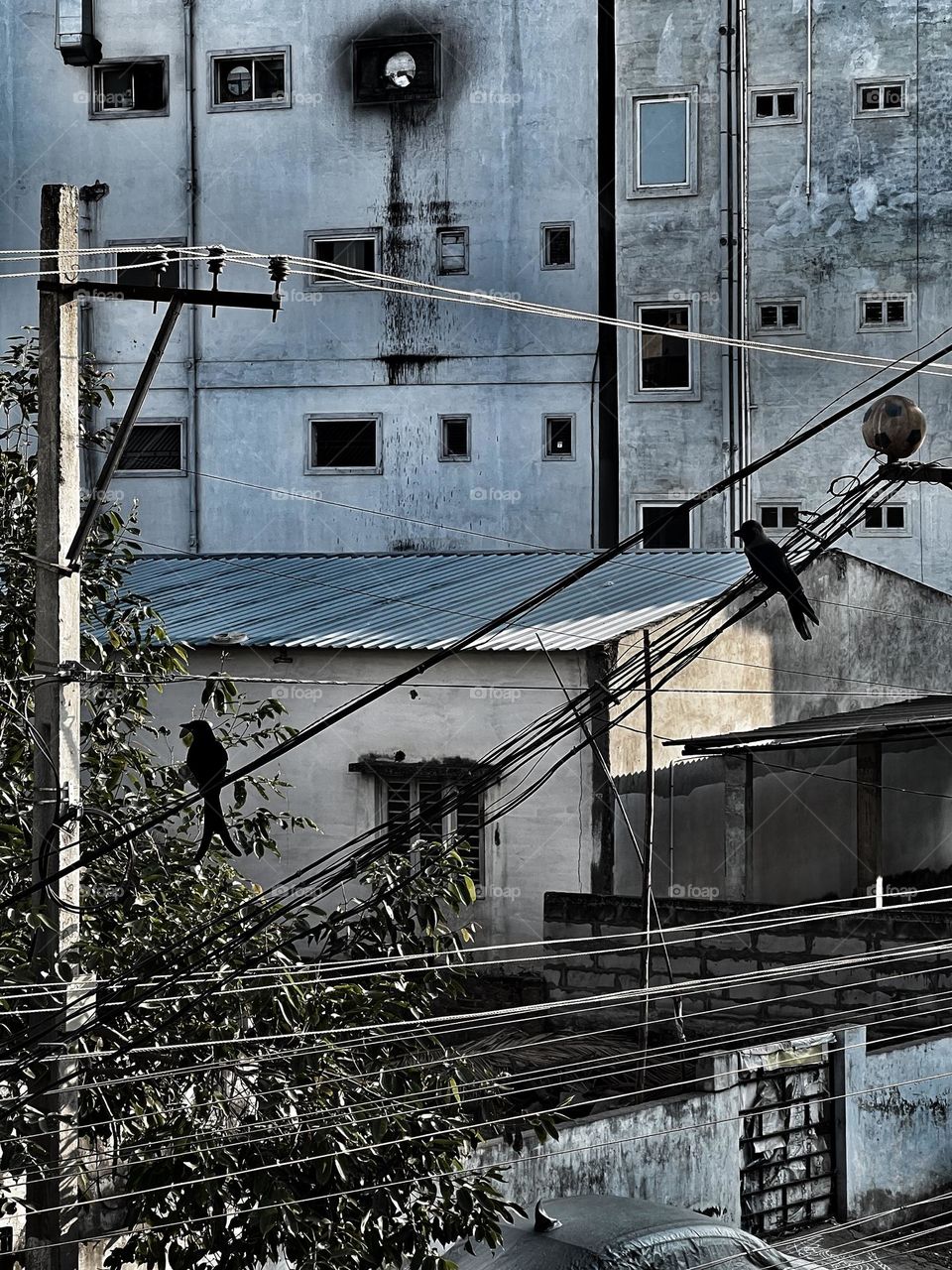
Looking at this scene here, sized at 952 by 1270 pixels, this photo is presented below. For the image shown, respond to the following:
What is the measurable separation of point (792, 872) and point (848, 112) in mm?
15031

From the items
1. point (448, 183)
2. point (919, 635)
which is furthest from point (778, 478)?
point (448, 183)

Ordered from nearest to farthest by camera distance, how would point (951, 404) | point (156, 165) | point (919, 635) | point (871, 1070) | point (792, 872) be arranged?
1. point (871, 1070)
2. point (792, 872)
3. point (919, 635)
4. point (951, 404)
5. point (156, 165)

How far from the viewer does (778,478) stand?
31562mm

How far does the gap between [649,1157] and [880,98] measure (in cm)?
2310

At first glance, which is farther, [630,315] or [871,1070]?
[630,315]

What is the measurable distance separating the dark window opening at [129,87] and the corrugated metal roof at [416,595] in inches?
407

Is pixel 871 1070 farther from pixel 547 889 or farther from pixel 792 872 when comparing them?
Answer: pixel 792 872

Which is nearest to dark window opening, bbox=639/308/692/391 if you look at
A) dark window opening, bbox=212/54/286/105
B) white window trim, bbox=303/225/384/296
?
white window trim, bbox=303/225/384/296

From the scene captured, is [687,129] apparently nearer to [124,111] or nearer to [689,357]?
[689,357]

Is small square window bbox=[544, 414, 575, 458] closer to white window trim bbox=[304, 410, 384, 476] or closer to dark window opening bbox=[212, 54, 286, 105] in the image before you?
white window trim bbox=[304, 410, 384, 476]

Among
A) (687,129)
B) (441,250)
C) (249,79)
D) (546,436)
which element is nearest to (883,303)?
(687,129)

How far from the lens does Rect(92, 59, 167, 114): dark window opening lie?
33031 millimetres

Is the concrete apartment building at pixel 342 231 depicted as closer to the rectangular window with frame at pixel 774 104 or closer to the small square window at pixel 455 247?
the small square window at pixel 455 247

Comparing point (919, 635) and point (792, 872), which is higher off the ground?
point (919, 635)
